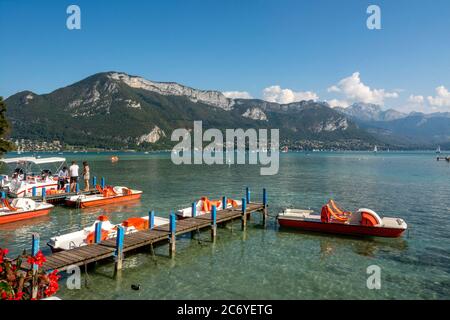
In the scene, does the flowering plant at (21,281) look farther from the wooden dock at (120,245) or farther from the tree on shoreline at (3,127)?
the tree on shoreline at (3,127)

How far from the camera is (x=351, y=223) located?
77.1 ft

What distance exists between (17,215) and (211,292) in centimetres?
2067

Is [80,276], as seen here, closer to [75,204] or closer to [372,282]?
[372,282]

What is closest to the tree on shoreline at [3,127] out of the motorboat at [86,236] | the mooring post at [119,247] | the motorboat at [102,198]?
the motorboat at [102,198]

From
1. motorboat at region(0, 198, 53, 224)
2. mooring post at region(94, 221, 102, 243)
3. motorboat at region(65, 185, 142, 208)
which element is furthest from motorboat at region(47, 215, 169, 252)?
motorboat at region(65, 185, 142, 208)

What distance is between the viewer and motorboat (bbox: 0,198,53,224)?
25531mm

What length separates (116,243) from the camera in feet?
53.1

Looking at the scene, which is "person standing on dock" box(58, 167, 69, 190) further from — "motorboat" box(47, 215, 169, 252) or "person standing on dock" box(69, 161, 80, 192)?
"motorboat" box(47, 215, 169, 252)

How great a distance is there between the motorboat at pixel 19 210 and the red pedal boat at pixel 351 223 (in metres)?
21.3

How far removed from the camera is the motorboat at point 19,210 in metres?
25.5

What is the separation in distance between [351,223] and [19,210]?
27.2m

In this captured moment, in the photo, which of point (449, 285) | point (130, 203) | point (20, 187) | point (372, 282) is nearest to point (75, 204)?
point (130, 203)

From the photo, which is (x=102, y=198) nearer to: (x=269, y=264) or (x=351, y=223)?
(x=269, y=264)

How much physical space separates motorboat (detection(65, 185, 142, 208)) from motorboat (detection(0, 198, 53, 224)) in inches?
146
